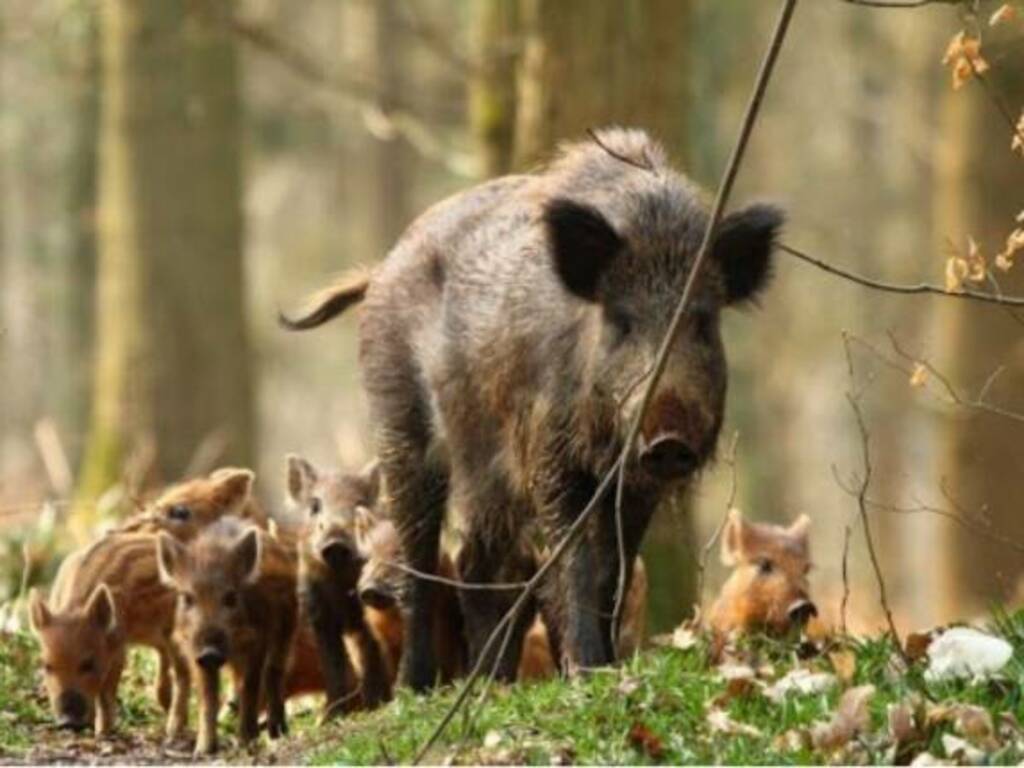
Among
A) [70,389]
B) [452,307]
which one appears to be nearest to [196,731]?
[452,307]

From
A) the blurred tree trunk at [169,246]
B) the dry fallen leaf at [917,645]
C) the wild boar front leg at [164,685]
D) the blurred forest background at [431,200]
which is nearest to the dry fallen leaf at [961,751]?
the dry fallen leaf at [917,645]

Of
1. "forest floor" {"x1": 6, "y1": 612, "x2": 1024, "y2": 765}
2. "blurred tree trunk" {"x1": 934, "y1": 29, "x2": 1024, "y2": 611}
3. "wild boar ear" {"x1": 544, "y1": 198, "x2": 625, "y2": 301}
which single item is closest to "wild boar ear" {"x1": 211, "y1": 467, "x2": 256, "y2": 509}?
"forest floor" {"x1": 6, "y1": 612, "x2": 1024, "y2": 765}

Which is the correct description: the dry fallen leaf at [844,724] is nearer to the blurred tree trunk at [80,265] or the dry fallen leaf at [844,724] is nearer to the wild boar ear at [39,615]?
the wild boar ear at [39,615]

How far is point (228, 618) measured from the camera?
1113cm

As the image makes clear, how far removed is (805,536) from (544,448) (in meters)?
1.86

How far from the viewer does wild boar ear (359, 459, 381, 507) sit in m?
12.3

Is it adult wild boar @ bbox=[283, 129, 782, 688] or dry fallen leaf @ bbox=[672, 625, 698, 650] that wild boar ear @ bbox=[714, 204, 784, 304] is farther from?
dry fallen leaf @ bbox=[672, 625, 698, 650]

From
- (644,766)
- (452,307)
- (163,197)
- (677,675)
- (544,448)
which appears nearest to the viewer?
(644,766)

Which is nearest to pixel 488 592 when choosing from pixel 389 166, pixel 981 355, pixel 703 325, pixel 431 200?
pixel 703 325

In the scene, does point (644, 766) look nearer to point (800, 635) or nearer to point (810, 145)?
point (800, 635)

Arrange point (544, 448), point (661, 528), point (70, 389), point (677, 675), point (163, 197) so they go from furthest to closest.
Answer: point (70, 389) < point (163, 197) < point (661, 528) < point (544, 448) < point (677, 675)

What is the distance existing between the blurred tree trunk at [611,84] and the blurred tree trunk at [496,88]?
3.11ft

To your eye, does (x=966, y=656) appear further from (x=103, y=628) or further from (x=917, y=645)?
(x=103, y=628)

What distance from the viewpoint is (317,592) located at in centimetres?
1177
